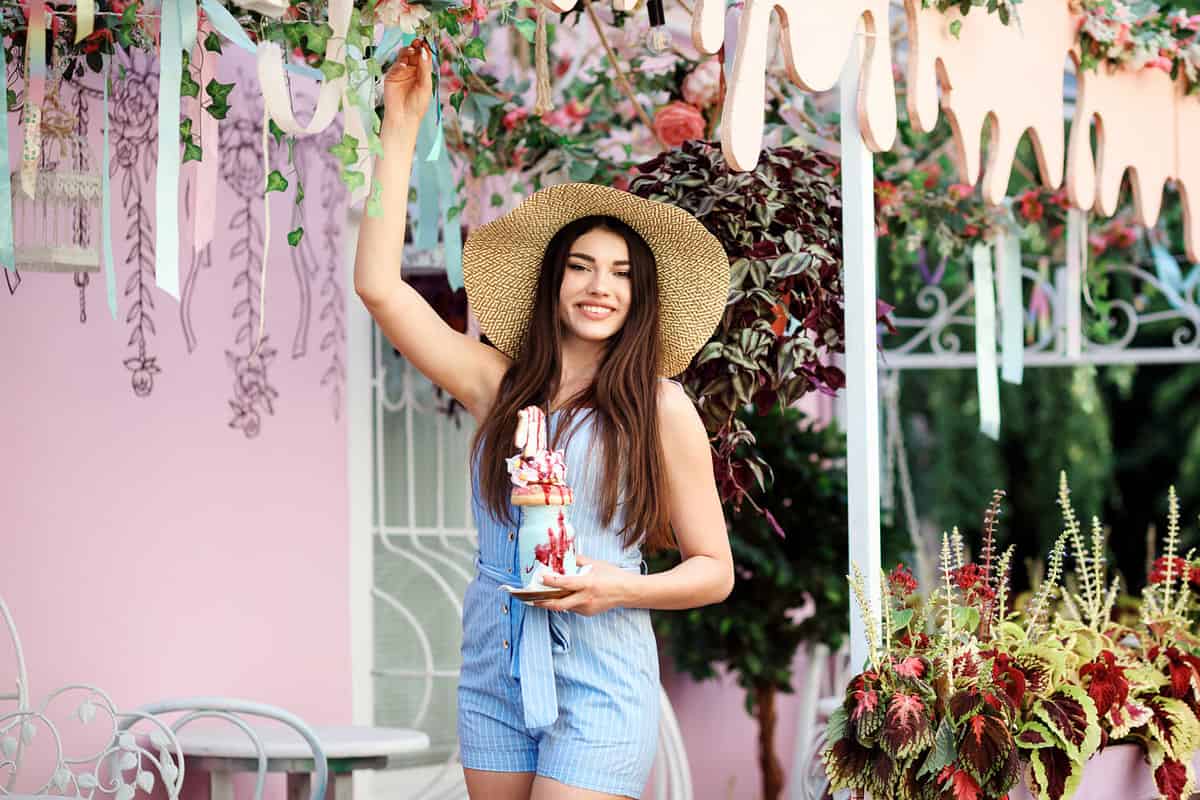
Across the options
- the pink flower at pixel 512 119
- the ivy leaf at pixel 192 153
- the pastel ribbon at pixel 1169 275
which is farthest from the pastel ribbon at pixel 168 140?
the pastel ribbon at pixel 1169 275

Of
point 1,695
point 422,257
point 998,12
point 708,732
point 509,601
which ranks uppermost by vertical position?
point 998,12

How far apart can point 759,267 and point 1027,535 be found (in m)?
9.36

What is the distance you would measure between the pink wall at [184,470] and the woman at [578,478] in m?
1.24

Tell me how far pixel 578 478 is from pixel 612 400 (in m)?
0.14

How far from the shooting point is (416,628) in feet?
15.0

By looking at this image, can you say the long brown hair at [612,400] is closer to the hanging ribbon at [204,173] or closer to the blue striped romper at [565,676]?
the blue striped romper at [565,676]

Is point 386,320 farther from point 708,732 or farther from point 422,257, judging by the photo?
point 708,732

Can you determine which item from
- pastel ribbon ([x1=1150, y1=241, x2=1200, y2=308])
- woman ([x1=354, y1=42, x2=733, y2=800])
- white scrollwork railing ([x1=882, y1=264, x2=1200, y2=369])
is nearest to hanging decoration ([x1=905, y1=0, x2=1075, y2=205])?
woman ([x1=354, y1=42, x2=733, y2=800])

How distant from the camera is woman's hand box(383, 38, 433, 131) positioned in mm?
2734

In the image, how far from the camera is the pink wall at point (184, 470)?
3738 millimetres

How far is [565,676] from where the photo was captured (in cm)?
274

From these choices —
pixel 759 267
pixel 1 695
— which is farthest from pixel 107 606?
pixel 759 267

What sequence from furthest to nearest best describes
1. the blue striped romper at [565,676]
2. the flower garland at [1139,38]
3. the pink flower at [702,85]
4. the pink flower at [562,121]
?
the pink flower at [562,121] < the pink flower at [702,85] < the flower garland at [1139,38] < the blue striped romper at [565,676]

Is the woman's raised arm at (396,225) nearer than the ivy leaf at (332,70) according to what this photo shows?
No
